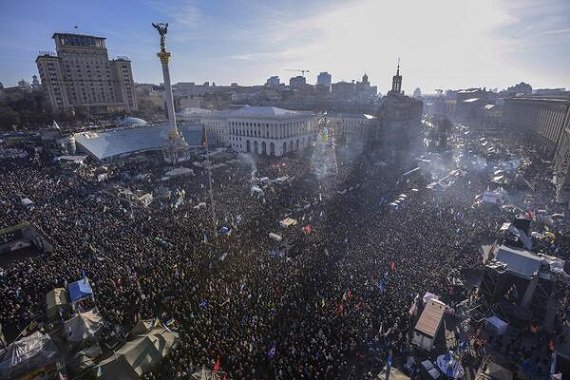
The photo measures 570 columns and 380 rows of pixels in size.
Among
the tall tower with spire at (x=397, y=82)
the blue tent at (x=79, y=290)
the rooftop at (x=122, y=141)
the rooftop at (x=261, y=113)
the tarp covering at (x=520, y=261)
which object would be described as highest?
the tall tower with spire at (x=397, y=82)

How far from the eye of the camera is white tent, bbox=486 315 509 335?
1585 cm

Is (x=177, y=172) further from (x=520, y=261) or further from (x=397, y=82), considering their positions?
(x=397, y=82)

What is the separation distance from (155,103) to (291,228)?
4103 inches

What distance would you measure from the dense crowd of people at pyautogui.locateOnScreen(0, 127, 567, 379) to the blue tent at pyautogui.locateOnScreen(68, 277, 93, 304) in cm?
82

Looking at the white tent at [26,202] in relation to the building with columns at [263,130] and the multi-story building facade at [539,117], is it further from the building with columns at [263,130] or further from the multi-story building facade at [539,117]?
the multi-story building facade at [539,117]

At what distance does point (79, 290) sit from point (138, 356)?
6.41m

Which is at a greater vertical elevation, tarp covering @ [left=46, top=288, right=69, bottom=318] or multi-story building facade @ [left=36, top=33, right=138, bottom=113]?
multi-story building facade @ [left=36, top=33, right=138, bottom=113]

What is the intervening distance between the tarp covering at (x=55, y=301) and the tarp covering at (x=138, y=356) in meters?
5.54

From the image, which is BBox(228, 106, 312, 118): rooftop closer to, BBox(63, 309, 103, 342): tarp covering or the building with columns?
the building with columns

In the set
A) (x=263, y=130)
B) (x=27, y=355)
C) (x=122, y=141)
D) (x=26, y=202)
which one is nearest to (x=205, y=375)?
(x=27, y=355)

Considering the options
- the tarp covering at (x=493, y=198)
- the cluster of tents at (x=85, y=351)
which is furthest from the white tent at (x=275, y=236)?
the tarp covering at (x=493, y=198)

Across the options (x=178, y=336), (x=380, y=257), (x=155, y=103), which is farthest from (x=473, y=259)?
(x=155, y=103)

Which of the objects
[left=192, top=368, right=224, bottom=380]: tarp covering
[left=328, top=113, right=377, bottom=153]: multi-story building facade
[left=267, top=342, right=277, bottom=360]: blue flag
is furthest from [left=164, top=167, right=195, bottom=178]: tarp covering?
[left=328, top=113, right=377, bottom=153]: multi-story building facade

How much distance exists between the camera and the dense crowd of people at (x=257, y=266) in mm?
14375
